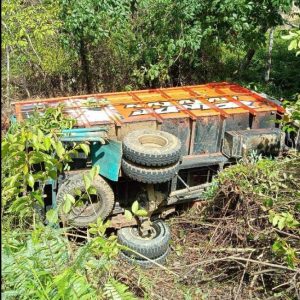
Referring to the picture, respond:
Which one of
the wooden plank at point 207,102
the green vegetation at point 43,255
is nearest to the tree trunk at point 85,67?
the wooden plank at point 207,102

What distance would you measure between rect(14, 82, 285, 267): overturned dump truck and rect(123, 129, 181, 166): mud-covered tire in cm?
1

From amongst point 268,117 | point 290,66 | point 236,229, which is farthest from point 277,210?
point 290,66

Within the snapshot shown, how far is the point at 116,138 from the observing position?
19.0 ft

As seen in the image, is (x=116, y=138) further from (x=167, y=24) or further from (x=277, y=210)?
(x=167, y=24)

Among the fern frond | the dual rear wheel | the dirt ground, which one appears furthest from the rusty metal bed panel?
the fern frond

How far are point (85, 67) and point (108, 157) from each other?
14.9ft

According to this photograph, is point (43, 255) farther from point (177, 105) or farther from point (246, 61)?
point (246, 61)

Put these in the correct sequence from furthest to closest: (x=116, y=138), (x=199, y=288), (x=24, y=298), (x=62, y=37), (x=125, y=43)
Answer: (x=125, y=43) → (x=62, y=37) → (x=116, y=138) → (x=199, y=288) → (x=24, y=298)

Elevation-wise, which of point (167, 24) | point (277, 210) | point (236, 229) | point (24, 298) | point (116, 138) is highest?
point (167, 24)

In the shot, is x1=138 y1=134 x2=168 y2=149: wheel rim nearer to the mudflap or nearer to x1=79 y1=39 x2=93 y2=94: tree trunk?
the mudflap

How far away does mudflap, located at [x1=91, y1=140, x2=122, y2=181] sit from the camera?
5504 millimetres

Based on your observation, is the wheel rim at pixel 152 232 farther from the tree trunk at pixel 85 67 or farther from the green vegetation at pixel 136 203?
the tree trunk at pixel 85 67

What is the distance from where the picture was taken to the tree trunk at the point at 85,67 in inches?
367

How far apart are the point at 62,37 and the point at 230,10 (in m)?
3.18
